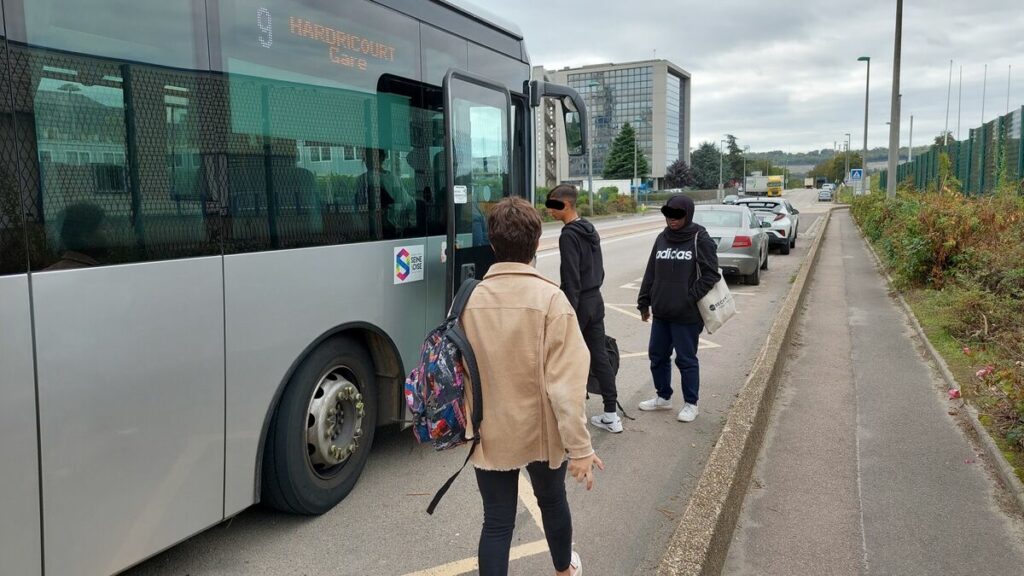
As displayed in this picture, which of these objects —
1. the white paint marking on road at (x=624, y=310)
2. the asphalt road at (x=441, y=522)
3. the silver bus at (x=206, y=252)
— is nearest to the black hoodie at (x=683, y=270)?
the asphalt road at (x=441, y=522)

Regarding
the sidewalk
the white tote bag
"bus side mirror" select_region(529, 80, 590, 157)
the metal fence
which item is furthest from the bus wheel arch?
Answer: the metal fence

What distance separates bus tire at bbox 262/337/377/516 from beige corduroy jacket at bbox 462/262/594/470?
142 cm

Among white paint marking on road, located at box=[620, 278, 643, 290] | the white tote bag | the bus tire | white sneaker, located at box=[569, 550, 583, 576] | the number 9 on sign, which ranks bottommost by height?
white sneaker, located at box=[569, 550, 583, 576]

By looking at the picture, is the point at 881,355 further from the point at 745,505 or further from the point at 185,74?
the point at 185,74

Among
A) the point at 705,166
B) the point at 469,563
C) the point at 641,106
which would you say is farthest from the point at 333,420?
the point at 641,106

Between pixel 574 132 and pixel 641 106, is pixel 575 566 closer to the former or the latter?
pixel 574 132

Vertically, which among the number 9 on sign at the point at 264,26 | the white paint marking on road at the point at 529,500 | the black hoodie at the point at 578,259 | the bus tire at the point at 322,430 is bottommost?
the white paint marking on road at the point at 529,500

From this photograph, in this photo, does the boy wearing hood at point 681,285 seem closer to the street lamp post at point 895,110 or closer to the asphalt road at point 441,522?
the asphalt road at point 441,522

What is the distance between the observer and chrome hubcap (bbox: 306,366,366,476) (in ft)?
13.1

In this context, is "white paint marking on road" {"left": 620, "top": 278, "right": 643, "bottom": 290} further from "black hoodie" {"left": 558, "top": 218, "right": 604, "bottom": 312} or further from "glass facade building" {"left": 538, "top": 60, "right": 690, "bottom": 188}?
"glass facade building" {"left": 538, "top": 60, "right": 690, "bottom": 188}

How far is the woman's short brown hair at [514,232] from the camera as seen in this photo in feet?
9.06

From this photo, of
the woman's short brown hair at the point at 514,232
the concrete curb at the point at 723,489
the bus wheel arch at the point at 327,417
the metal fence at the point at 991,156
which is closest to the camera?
the woman's short brown hair at the point at 514,232

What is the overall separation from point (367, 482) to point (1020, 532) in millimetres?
3779

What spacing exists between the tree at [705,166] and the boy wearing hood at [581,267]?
129 m
